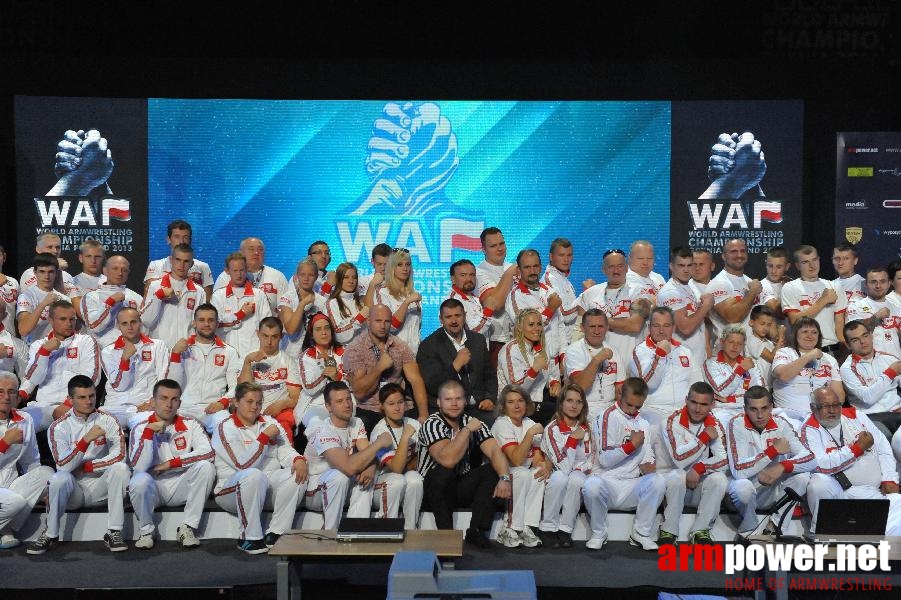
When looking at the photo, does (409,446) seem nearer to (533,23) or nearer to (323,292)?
(323,292)

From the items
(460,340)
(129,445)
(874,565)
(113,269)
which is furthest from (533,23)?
(874,565)

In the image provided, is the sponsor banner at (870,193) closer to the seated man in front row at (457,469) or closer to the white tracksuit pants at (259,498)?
the seated man in front row at (457,469)

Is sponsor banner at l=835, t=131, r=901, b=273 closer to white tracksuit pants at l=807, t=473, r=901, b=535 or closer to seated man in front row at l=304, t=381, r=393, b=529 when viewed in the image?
white tracksuit pants at l=807, t=473, r=901, b=535

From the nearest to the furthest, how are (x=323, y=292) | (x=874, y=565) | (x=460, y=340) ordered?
(x=874, y=565)
(x=460, y=340)
(x=323, y=292)

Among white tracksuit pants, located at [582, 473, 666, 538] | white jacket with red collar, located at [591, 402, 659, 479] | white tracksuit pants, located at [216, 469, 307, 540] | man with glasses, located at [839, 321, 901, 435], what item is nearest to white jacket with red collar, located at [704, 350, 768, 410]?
man with glasses, located at [839, 321, 901, 435]

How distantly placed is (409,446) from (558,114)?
4256mm

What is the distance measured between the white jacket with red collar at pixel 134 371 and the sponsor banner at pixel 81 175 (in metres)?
2.12

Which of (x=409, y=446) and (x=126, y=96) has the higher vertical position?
(x=126, y=96)

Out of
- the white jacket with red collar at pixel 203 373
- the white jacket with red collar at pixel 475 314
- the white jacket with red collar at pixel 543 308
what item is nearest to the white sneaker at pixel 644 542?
the white jacket with red collar at pixel 543 308

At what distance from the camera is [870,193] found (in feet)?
29.7

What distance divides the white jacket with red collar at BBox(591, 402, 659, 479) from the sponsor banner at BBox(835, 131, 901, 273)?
343cm

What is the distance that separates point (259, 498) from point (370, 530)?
1.40 metres

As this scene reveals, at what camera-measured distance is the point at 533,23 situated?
9.40m

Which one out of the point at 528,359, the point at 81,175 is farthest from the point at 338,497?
the point at 81,175
